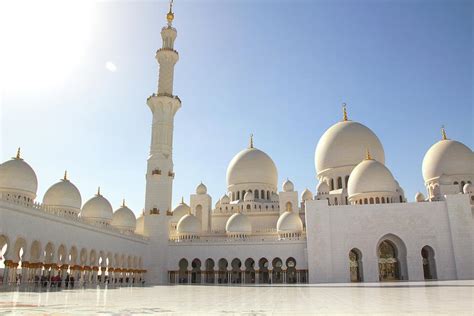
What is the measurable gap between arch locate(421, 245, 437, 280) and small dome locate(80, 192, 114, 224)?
19825mm

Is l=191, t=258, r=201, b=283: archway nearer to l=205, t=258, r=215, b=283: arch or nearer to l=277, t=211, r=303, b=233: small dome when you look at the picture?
l=205, t=258, r=215, b=283: arch

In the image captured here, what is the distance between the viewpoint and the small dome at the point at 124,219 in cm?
2989

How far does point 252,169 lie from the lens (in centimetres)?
3419

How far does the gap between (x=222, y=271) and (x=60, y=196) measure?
1162 cm

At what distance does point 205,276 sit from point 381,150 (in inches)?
617

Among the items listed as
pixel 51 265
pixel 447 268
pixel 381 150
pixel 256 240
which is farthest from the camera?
pixel 381 150

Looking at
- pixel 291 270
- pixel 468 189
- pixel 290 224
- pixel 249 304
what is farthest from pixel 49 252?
pixel 468 189

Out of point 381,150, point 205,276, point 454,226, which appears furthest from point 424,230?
point 205,276

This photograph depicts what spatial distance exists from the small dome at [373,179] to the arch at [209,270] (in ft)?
36.4

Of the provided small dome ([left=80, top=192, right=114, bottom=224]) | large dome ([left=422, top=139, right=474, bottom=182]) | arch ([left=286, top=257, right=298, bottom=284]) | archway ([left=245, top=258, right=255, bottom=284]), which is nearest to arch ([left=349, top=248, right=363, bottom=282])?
arch ([left=286, top=257, right=298, bottom=284])

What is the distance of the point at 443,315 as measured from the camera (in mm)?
5109

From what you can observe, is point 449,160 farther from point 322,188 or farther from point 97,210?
point 97,210

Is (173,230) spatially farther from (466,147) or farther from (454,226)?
(466,147)

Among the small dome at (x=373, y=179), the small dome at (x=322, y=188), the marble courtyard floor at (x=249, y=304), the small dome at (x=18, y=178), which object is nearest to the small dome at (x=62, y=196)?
the small dome at (x=18, y=178)
